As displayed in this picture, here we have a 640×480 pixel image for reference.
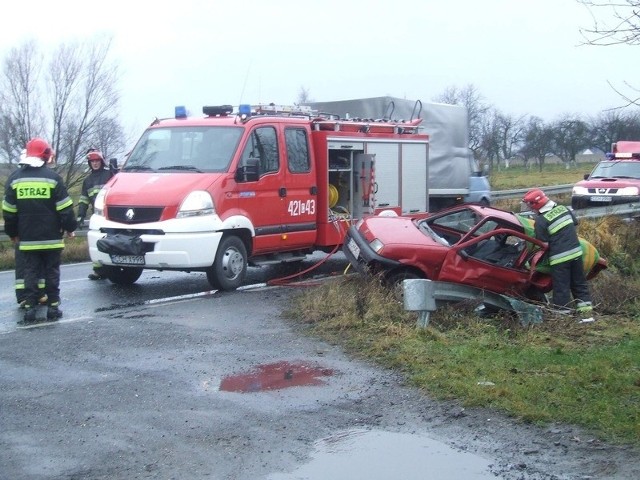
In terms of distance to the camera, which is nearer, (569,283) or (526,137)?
(569,283)

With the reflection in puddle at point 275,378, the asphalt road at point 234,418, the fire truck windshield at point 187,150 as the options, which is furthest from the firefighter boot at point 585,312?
the fire truck windshield at point 187,150

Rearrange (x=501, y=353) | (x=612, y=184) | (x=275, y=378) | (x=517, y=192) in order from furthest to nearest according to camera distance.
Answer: (x=517, y=192) → (x=612, y=184) → (x=501, y=353) → (x=275, y=378)

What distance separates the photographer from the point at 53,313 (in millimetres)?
9625

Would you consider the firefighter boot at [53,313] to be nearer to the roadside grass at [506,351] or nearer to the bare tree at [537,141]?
the roadside grass at [506,351]

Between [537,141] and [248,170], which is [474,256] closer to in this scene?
[248,170]

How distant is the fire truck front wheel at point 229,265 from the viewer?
37.3 feet

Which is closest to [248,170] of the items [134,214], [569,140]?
[134,214]

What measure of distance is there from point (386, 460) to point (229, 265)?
647cm

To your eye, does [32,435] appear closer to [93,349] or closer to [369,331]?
[93,349]

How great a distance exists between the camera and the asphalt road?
520cm

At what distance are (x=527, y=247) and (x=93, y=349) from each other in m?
5.27

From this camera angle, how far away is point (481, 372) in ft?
23.0

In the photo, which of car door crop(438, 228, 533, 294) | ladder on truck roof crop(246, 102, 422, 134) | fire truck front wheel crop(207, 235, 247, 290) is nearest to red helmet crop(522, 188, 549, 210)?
car door crop(438, 228, 533, 294)

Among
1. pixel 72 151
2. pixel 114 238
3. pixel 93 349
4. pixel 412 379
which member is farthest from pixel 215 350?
pixel 72 151
